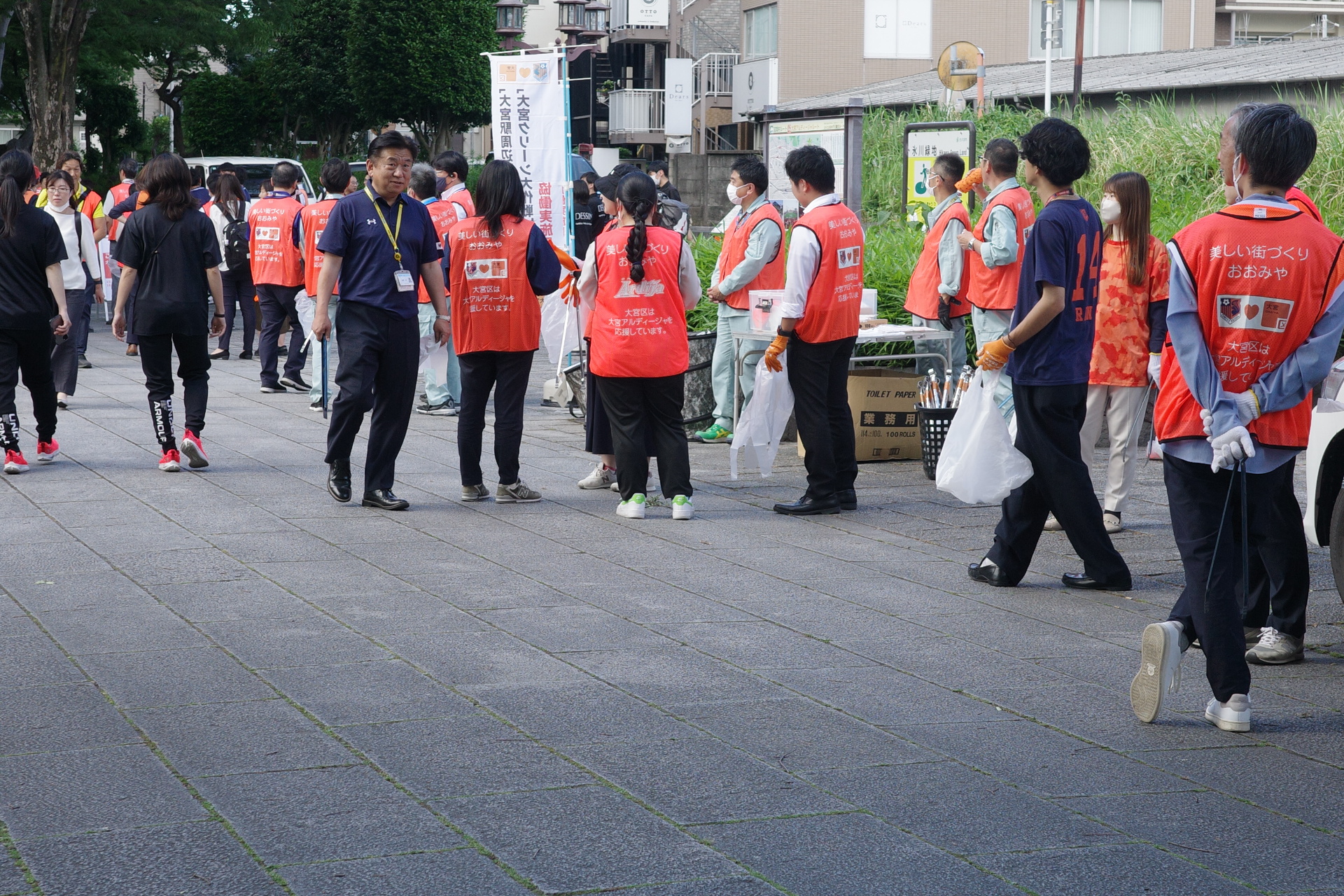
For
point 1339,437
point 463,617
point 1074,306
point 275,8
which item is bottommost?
point 463,617

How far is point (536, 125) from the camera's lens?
12531 mm

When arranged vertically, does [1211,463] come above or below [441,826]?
above

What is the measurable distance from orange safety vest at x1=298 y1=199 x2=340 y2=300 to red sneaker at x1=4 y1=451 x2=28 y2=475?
2885 millimetres

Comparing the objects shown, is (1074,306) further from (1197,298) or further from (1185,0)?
(1185,0)

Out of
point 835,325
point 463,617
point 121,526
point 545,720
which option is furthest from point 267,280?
point 545,720

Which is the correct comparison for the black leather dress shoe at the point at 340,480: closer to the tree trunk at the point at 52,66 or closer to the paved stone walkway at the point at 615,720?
the paved stone walkway at the point at 615,720

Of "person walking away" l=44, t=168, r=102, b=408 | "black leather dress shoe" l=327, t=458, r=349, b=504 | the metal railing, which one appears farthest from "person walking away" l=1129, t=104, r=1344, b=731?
the metal railing

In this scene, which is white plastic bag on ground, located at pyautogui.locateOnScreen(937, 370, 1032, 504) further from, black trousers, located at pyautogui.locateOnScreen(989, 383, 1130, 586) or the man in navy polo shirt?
the man in navy polo shirt

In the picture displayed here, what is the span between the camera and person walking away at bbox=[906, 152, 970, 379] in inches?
365

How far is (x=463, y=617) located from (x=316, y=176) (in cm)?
4065

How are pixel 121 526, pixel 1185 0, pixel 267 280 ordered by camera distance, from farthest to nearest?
pixel 1185 0, pixel 267 280, pixel 121 526

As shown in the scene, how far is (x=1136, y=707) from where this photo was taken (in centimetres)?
438

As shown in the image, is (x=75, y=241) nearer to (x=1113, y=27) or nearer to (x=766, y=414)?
(x=766, y=414)

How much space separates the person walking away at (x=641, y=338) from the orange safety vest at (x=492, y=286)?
363 mm
